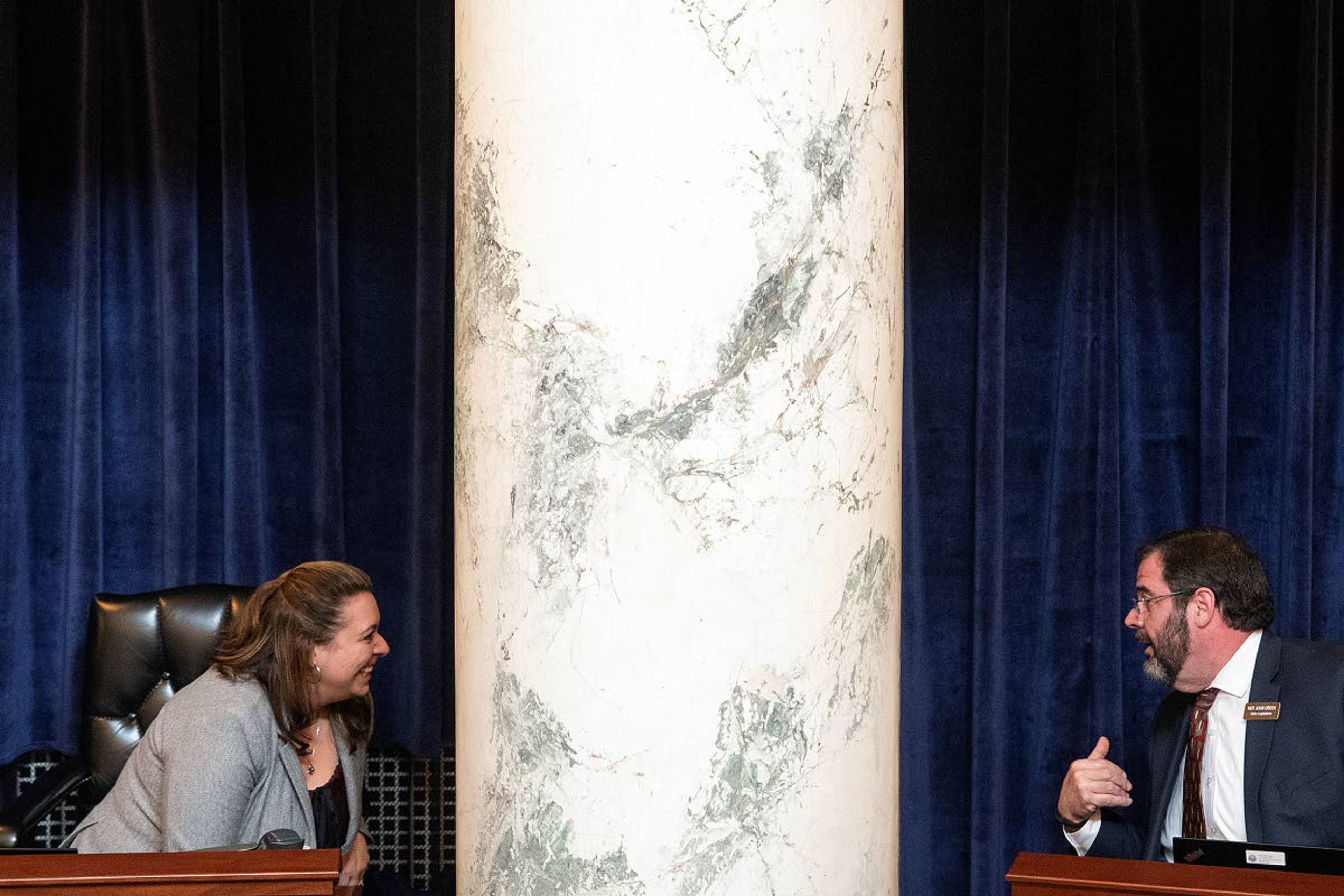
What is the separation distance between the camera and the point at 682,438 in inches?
60.8

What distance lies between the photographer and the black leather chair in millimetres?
3039

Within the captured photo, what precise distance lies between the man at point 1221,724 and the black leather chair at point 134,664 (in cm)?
184

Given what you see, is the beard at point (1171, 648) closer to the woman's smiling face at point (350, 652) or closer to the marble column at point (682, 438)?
the marble column at point (682, 438)

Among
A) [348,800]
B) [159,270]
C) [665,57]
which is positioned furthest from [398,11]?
[665,57]

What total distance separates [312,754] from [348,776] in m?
0.09

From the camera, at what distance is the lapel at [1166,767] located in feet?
8.27

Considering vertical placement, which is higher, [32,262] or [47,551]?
[32,262]

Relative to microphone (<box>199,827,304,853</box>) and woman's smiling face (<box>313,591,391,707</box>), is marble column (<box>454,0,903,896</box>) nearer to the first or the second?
microphone (<box>199,827,304,853</box>)

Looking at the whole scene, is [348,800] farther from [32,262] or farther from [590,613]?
[32,262]

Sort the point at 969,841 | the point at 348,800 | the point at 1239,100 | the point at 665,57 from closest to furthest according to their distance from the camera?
the point at 665,57 → the point at 348,800 → the point at 1239,100 → the point at 969,841

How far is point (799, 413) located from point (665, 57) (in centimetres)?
42

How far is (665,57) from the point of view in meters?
1.53

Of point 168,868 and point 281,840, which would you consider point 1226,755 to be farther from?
point 168,868

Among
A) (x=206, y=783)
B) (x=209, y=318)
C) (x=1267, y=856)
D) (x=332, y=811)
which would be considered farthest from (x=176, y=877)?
(x=209, y=318)
